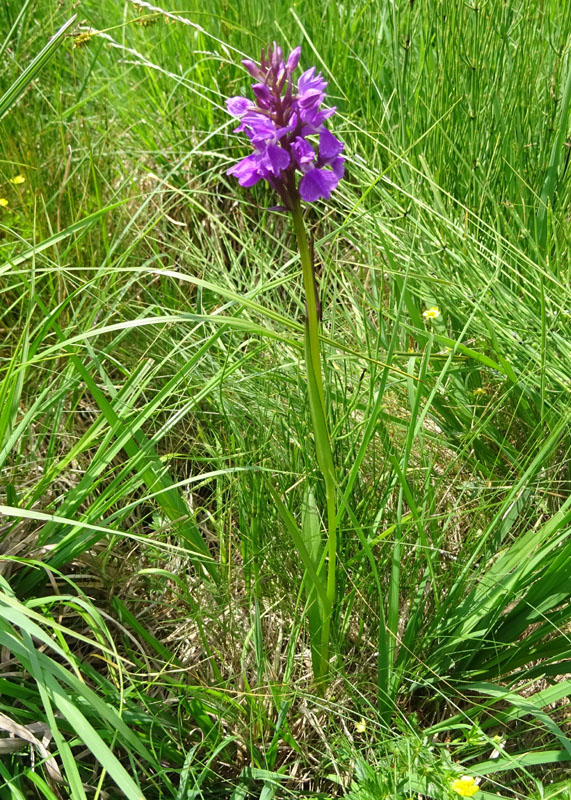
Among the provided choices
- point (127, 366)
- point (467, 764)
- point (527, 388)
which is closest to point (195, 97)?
point (127, 366)

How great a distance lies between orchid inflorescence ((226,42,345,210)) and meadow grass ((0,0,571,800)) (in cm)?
22

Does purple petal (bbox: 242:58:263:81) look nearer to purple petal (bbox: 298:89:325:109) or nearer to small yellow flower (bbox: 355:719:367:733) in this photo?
purple petal (bbox: 298:89:325:109)

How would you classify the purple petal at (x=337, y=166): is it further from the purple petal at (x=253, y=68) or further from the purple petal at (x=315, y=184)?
the purple petal at (x=253, y=68)

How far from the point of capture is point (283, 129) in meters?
0.98

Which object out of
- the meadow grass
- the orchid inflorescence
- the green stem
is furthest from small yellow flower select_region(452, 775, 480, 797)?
the orchid inflorescence

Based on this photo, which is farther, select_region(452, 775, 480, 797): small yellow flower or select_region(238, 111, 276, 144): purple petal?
select_region(452, 775, 480, 797): small yellow flower

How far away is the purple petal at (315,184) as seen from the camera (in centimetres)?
103

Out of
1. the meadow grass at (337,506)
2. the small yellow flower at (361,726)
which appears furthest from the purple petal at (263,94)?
the small yellow flower at (361,726)

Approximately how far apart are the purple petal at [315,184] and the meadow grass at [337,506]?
8.2 inches

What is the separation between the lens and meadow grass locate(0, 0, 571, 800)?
4.10ft

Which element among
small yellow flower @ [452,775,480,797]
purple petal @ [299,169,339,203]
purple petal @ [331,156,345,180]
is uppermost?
purple petal @ [331,156,345,180]

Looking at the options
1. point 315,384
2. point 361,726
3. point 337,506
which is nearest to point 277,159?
point 315,384

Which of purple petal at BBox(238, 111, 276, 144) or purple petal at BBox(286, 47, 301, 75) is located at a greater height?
purple petal at BBox(286, 47, 301, 75)

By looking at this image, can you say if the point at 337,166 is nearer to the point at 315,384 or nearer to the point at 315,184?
the point at 315,184
